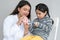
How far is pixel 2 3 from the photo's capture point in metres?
2.02

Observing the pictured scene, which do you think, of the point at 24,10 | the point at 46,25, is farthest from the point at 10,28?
the point at 46,25

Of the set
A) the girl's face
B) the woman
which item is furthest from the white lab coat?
the girl's face

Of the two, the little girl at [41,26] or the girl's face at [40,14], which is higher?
the girl's face at [40,14]

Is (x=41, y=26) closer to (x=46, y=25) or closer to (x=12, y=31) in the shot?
(x=46, y=25)

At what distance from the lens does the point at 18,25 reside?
5.27 feet

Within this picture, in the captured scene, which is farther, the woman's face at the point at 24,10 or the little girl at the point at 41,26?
the woman's face at the point at 24,10

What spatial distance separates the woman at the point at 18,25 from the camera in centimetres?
159

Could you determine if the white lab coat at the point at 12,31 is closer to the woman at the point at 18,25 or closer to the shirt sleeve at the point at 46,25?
the woman at the point at 18,25

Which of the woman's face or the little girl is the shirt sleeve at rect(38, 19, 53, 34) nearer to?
the little girl

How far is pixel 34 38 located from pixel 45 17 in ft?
0.61

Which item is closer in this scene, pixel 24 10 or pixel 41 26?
pixel 41 26

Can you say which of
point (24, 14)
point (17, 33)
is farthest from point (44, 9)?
point (17, 33)

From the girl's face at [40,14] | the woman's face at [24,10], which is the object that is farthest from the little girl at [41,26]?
the woman's face at [24,10]

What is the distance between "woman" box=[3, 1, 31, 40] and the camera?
1.59 meters
